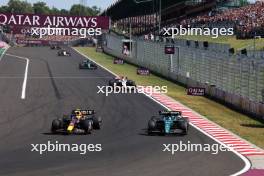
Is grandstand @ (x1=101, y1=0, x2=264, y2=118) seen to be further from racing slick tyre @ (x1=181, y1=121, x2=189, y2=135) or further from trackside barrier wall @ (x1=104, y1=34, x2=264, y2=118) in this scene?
racing slick tyre @ (x1=181, y1=121, x2=189, y2=135)

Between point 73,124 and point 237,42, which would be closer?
point 73,124

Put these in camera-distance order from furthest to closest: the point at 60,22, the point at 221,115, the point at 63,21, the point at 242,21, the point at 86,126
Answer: the point at 60,22
the point at 63,21
the point at 242,21
the point at 221,115
the point at 86,126

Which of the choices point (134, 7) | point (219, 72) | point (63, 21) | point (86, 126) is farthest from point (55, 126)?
point (63, 21)

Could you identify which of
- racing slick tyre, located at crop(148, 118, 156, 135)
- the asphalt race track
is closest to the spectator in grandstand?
the asphalt race track

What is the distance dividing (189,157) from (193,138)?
14.4 feet

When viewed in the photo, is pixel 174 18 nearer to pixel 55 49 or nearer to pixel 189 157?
pixel 55 49

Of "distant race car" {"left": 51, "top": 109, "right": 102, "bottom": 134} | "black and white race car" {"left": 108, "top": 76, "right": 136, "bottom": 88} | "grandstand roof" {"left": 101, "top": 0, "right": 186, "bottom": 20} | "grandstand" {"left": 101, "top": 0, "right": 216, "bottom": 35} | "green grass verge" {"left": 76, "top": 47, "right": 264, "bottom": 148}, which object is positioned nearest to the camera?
"distant race car" {"left": 51, "top": 109, "right": 102, "bottom": 134}

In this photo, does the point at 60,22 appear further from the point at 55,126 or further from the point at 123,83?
the point at 55,126

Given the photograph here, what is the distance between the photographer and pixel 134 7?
319 ft

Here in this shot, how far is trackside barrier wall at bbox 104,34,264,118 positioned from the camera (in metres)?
35.3

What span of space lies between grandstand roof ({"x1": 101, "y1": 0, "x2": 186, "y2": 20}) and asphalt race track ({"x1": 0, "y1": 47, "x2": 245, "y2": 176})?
153ft

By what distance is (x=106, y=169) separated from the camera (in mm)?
19531

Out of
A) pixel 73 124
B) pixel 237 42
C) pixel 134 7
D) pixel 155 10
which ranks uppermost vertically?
pixel 134 7

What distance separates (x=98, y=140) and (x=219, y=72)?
64.1 feet
